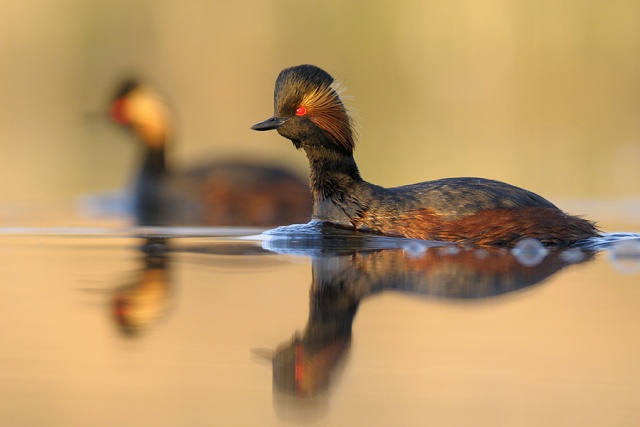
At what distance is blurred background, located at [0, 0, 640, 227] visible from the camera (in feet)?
49.3

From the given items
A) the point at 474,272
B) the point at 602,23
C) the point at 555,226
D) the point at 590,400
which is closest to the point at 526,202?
the point at 555,226

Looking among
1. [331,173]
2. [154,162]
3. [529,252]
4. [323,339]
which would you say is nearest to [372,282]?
[323,339]

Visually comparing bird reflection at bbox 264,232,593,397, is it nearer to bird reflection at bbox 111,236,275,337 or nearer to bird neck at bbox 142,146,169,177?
bird reflection at bbox 111,236,275,337

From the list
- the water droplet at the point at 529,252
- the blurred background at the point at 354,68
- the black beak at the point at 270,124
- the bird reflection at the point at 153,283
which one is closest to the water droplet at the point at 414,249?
the water droplet at the point at 529,252

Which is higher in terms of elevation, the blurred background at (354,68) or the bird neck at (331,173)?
the blurred background at (354,68)

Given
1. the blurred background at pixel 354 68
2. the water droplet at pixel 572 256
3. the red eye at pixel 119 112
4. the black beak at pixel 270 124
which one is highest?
the blurred background at pixel 354 68

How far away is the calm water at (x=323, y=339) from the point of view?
9.43ft

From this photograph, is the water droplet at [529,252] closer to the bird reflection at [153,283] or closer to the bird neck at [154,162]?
the bird reflection at [153,283]

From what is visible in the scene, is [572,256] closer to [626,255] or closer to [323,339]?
[626,255]

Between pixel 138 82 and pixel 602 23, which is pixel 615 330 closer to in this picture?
pixel 138 82

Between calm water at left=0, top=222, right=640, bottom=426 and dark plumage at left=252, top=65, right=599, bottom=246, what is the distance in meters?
0.41

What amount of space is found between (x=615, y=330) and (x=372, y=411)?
144cm

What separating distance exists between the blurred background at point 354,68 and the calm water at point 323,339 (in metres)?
8.66

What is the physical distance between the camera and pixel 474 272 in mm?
5266
